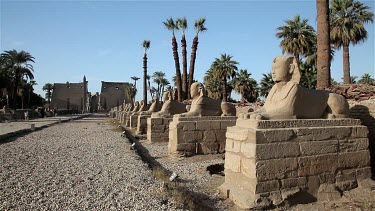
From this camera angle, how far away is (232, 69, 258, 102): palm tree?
3372 cm

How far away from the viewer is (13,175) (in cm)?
563

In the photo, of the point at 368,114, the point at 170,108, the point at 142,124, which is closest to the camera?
the point at 368,114

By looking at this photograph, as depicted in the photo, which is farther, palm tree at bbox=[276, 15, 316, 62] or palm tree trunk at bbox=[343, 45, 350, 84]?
palm tree at bbox=[276, 15, 316, 62]

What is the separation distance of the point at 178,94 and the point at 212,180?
1935cm

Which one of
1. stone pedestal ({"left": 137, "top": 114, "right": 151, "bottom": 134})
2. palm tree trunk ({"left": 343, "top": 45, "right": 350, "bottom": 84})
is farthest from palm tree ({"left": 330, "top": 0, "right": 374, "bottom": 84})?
stone pedestal ({"left": 137, "top": 114, "right": 151, "bottom": 134})

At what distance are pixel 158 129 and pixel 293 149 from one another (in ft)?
25.2

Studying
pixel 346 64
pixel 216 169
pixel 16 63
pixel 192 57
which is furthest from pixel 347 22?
pixel 16 63

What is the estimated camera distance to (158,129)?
38.8 feet

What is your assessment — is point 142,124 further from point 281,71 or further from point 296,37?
point 296,37

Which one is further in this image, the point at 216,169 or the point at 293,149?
the point at 216,169

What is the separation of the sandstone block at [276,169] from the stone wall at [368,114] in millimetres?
2952

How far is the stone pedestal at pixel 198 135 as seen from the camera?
8.33m

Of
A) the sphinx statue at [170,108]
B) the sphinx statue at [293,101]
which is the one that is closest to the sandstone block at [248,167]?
the sphinx statue at [293,101]

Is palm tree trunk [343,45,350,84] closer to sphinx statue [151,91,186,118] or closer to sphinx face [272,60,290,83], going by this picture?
sphinx statue [151,91,186,118]
